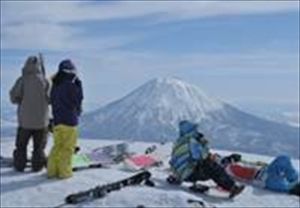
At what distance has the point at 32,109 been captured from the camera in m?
16.1

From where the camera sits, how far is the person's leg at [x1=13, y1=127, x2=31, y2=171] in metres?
16.2

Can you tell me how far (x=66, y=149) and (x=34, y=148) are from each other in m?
0.98

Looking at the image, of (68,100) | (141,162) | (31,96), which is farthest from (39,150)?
(141,162)

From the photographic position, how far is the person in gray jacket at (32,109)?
52.7ft

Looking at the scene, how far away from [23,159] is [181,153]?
295 cm

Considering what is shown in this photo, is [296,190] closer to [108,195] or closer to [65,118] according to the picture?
[108,195]

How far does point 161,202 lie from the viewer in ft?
46.0

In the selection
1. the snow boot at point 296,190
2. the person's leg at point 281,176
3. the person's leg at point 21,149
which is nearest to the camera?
the person's leg at point 21,149

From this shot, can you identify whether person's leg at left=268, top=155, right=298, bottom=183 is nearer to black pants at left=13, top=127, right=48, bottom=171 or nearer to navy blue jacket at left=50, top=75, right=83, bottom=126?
navy blue jacket at left=50, top=75, right=83, bottom=126

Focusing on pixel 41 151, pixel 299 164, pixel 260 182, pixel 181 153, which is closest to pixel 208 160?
pixel 181 153

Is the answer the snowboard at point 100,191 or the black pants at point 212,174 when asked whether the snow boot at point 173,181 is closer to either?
the black pants at point 212,174

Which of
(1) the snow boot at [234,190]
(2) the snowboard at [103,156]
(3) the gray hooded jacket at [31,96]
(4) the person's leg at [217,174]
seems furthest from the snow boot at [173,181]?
(3) the gray hooded jacket at [31,96]

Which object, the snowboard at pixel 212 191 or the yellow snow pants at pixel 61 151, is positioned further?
the snowboard at pixel 212 191

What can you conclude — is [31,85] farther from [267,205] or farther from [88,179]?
[267,205]
